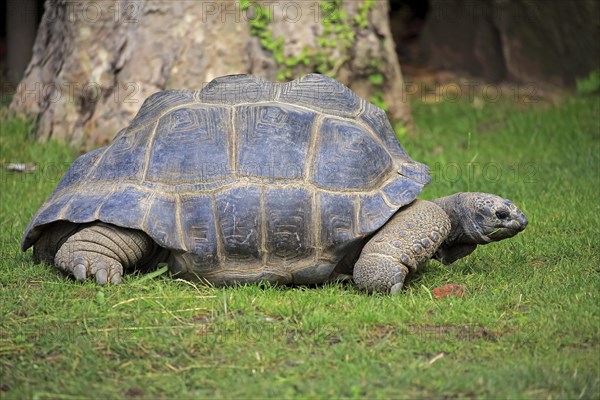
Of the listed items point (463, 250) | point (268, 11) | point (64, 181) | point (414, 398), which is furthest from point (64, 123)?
point (414, 398)

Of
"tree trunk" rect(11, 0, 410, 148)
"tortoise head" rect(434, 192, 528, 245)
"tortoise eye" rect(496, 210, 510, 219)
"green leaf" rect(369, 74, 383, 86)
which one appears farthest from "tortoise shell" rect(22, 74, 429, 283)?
"green leaf" rect(369, 74, 383, 86)

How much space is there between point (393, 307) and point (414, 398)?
3.72 feet

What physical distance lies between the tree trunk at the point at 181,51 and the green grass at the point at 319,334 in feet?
8.82

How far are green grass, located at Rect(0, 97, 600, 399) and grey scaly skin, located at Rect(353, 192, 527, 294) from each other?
115 mm

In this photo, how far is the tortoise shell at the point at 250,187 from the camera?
5.26 metres

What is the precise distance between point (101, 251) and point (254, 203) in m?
0.90

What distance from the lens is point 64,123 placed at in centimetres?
930

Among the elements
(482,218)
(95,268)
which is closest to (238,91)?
(95,268)

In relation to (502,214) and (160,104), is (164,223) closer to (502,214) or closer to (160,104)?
(160,104)

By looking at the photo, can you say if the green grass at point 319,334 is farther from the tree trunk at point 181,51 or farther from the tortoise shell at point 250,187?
the tree trunk at point 181,51

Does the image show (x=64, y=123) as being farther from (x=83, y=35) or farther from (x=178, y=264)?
(x=178, y=264)

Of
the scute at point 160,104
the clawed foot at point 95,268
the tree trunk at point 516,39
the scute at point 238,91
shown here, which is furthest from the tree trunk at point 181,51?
the clawed foot at point 95,268

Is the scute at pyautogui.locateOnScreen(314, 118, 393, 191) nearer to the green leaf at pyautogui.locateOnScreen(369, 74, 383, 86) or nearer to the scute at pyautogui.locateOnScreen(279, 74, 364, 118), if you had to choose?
the scute at pyautogui.locateOnScreen(279, 74, 364, 118)

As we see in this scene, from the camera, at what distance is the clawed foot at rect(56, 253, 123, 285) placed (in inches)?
209
